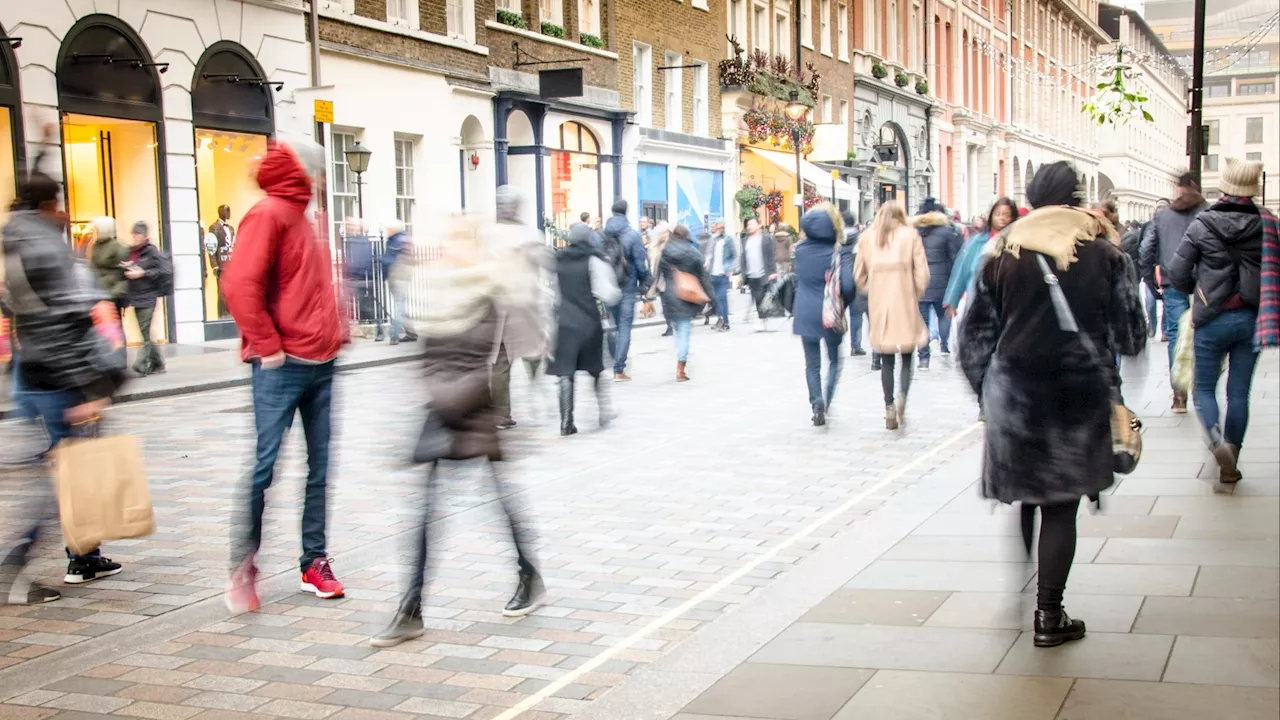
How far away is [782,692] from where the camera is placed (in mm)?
4426

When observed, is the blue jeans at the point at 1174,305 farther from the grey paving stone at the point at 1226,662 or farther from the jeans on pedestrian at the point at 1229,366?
the grey paving stone at the point at 1226,662

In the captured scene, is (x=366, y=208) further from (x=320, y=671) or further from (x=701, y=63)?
(x=320, y=671)

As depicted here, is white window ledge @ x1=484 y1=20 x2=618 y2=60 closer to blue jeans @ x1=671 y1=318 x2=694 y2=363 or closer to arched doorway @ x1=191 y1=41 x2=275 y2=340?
arched doorway @ x1=191 y1=41 x2=275 y2=340

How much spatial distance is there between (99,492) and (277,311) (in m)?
1.04

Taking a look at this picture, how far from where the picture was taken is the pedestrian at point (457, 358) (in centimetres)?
518

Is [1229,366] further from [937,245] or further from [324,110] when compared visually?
[324,110]

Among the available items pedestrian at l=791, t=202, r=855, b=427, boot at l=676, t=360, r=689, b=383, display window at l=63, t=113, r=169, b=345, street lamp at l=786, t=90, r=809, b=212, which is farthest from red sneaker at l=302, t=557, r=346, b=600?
street lamp at l=786, t=90, r=809, b=212

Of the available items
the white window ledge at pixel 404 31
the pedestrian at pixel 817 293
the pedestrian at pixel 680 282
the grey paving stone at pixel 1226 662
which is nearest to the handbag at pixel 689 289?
the pedestrian at pixel 680 282

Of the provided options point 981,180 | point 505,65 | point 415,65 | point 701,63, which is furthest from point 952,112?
point 415,65

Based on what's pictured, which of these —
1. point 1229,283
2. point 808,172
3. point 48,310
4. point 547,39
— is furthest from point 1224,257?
point 808,172

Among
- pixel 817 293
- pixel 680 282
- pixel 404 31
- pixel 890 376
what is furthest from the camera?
pixel 404 31

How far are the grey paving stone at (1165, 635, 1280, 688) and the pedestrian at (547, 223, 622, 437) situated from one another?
21.1 ft

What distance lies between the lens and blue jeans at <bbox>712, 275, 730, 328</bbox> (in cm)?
2256

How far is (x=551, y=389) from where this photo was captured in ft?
46.1
